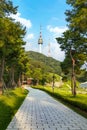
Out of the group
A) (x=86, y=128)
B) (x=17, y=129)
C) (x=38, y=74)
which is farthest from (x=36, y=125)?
(x=38, y=74)

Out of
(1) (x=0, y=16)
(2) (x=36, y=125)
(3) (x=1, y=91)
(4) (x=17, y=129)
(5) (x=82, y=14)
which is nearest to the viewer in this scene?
(4) (x=17, y=129)

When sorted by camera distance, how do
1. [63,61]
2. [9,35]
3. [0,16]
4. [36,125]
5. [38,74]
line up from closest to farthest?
[36,125] < [0,16] < [9,35] < [63,61] < [38,74]

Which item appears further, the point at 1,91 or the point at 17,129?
the point at 1,91

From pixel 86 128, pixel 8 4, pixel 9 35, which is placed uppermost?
pixel 8 4

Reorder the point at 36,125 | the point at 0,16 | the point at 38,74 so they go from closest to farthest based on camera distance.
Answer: the point at 36,125 → the point at 0,16 → the point at 38,74

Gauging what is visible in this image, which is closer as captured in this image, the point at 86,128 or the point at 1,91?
the point at 86,128

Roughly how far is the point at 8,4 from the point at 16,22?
4.27 metres

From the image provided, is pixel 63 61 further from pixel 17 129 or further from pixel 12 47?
pixel 17 129

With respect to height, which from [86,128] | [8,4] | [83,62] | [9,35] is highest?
[8,4]

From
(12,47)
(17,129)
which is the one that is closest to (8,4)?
(12,47)

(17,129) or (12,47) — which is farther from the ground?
(12,47)

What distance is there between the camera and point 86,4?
17.7 meters

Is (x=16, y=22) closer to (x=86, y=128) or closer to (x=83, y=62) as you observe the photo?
(x=83, y=62)

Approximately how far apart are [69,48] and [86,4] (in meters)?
18.0
